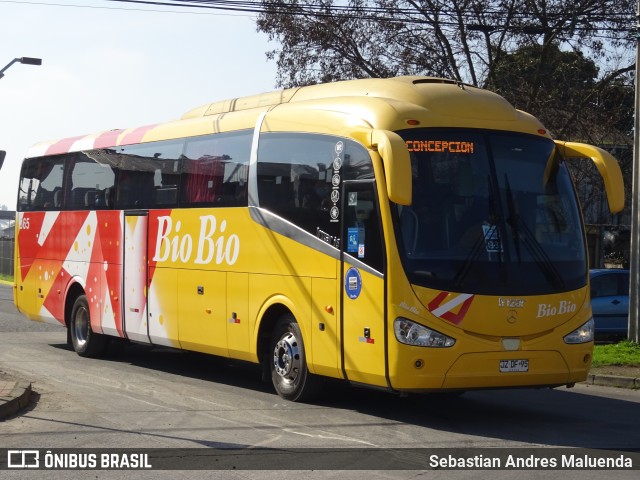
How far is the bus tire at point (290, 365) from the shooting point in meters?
12.6

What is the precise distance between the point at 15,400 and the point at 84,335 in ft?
21.8

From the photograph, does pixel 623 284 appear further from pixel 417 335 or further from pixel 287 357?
pixel 417 335

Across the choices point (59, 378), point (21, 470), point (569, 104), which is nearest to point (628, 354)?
point (59, 378)

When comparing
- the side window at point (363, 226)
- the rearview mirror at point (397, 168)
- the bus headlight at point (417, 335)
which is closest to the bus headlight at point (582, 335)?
the bus headlight at point (417, 335)

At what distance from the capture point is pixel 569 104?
98.7ft

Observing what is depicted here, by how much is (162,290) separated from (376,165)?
5.66 meters

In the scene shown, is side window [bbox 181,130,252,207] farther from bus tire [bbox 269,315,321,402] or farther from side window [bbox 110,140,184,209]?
bus tire [bbox 269,315,321,402]

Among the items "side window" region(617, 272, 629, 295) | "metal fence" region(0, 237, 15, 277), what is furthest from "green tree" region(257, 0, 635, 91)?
"metal fence" region(0, 237, 15, 277)

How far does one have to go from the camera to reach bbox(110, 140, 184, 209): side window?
15812mm

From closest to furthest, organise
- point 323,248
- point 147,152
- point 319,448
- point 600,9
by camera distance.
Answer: point 319,448 → point 323,248 → point 147,152 → point 600,9

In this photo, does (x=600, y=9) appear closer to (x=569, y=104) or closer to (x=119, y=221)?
(x=569, y=104)

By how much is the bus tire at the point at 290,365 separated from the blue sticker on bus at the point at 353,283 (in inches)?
48.9

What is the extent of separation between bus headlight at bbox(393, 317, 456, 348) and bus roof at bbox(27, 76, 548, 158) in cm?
212

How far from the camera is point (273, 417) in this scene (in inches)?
454
